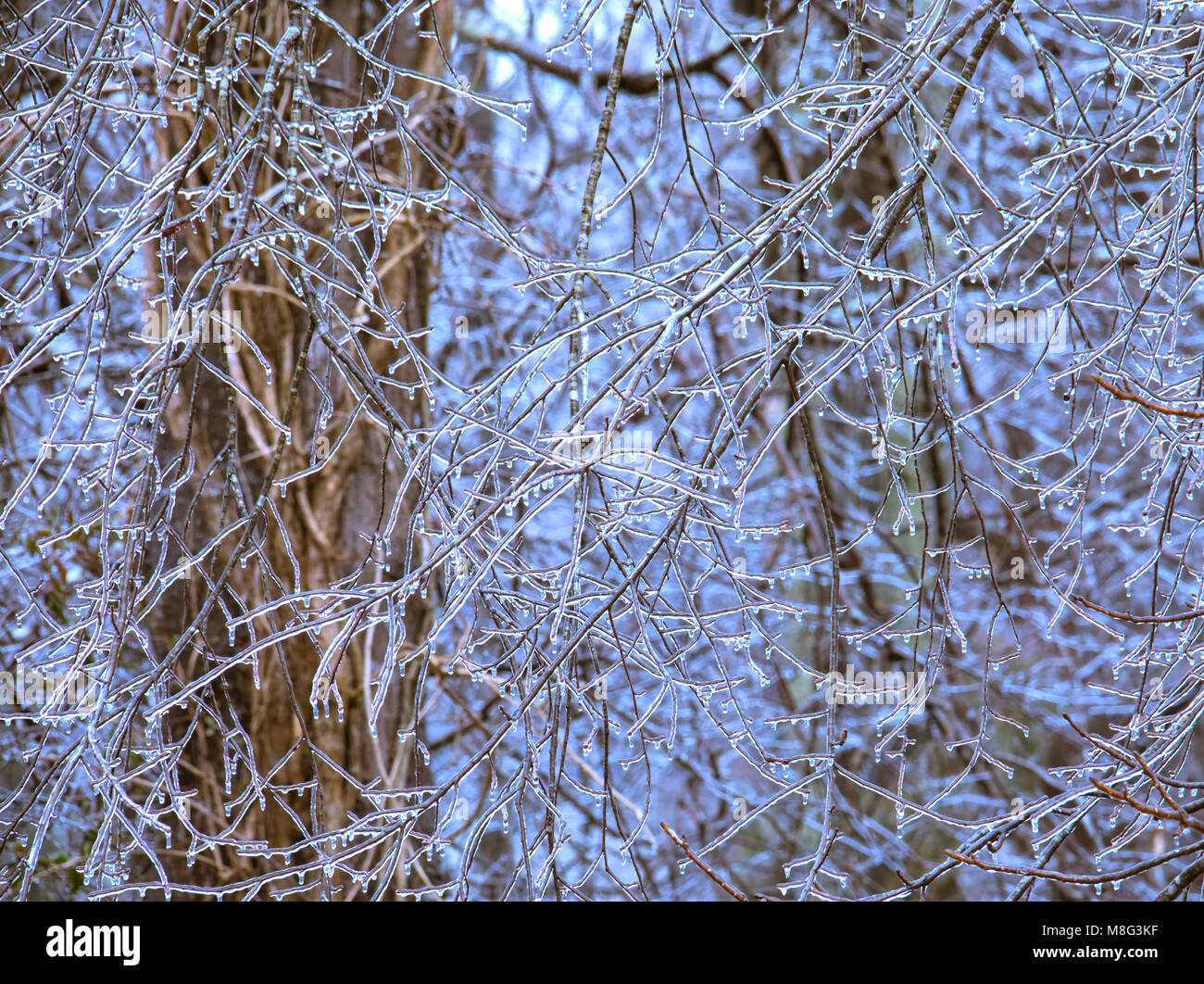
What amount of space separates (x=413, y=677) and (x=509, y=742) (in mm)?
1126

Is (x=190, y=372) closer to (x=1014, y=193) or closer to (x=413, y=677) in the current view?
(x=413, y=677)

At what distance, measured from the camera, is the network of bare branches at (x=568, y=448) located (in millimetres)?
1494

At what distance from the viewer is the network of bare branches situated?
1.49 m

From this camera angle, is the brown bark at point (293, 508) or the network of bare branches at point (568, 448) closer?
the network of bare branches at point (568, 448)

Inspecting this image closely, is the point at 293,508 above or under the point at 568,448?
above

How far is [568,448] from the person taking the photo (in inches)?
66.3

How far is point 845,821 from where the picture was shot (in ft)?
14.8

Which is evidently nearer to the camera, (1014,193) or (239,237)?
(239,237)

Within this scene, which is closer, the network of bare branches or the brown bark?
the network of bare branches

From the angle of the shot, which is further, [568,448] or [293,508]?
[293,508]
